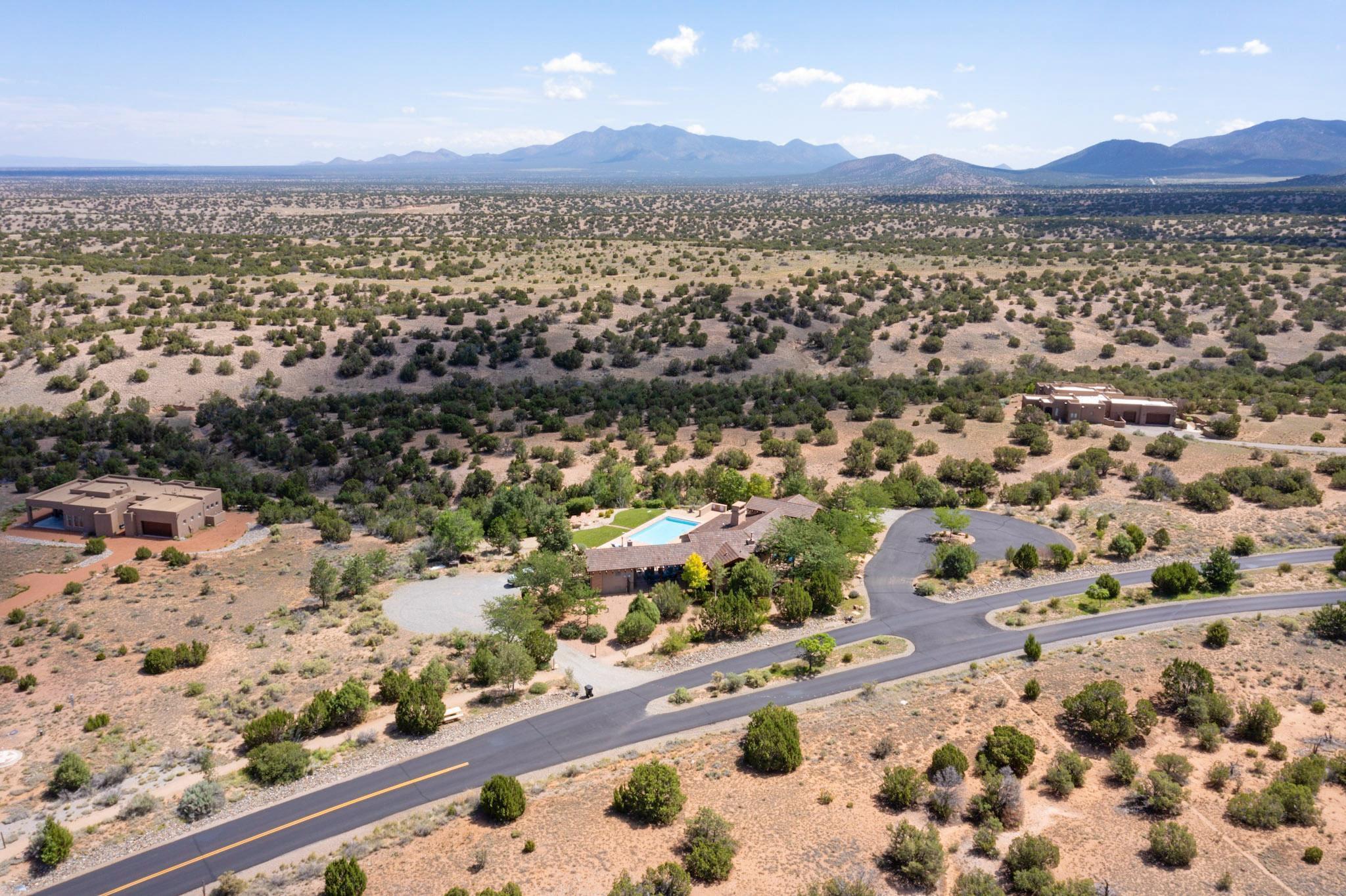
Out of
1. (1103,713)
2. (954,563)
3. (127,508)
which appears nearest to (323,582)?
(127,508)

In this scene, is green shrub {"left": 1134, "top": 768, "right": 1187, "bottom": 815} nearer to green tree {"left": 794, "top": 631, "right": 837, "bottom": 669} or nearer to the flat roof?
green tree {"left": 794, "top": 631, "right": 837, "bottom": 669}

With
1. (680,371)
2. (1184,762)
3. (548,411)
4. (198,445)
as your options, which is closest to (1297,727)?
(1184,762)

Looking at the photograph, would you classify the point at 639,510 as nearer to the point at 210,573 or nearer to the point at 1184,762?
the point at 210,573

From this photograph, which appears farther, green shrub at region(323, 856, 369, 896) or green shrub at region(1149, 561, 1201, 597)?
green shrub at region(1149, 561, 1201, 597)

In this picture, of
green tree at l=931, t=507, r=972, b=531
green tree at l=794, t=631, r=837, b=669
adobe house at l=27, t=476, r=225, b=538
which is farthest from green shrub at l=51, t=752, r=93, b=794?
green tree at l=931, t=507, r=972, b=531

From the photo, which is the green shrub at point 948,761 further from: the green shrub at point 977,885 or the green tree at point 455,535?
the green tree at point 455,535

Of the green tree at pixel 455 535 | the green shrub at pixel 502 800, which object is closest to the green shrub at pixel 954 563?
the green tree at pixel 455 535
